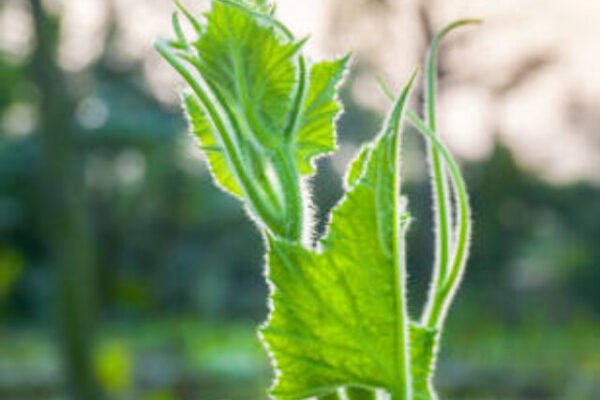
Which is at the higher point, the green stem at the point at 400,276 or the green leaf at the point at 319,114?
the green leaf at the point at 319,114

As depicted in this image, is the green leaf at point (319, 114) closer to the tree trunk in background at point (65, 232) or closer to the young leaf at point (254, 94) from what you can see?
the young leaf at point (254, 94)

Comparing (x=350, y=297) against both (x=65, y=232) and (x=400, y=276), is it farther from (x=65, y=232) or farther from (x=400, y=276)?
(x=65, y=232)

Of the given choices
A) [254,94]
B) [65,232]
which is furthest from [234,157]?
[65,232]

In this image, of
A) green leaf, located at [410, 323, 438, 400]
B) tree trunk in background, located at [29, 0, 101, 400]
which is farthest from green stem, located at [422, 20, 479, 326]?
tree trunk in background, located at [29, 0, 101, 400]

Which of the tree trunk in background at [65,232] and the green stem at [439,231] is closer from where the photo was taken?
the green stem at [439,231]

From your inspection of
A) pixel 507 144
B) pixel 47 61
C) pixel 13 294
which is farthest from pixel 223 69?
pixel 13 294

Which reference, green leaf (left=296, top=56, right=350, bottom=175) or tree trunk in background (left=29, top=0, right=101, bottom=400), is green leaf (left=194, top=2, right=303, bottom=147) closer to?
green leaf (left=296, top=56, right=350, bottom=175)

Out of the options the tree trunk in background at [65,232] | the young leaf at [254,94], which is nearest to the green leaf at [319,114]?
the young leaf at [254,94]

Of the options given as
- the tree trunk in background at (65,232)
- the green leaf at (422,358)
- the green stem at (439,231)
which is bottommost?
the green leaf at (422,358)
